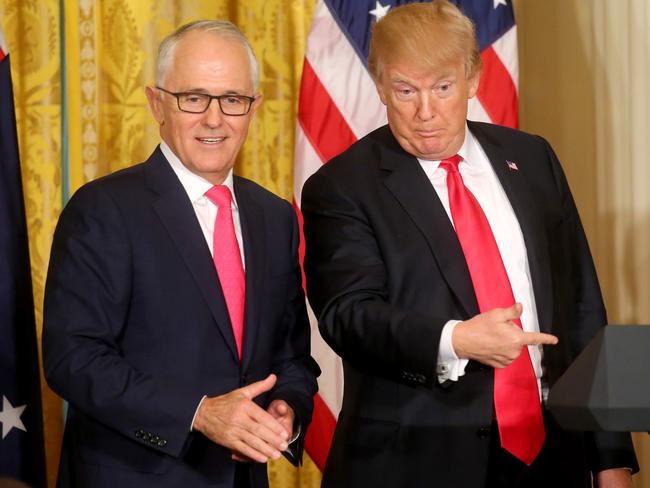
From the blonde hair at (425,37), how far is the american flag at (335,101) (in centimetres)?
129

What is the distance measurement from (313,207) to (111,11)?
5.84ft

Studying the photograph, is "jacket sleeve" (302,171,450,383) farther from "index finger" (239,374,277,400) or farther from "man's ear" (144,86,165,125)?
"man's ear" (144,86,165,125)

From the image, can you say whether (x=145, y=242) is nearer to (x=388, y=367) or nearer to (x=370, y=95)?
(x=388, y=367)

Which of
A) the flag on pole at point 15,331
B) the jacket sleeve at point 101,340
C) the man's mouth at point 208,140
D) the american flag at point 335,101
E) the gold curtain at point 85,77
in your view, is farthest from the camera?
the gold curtain at point 85,77

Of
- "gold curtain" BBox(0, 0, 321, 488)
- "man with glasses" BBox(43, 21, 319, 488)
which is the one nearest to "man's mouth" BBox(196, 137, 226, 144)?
"man with glasses" BBox(43, 21, 319, 488)

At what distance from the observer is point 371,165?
239 cm

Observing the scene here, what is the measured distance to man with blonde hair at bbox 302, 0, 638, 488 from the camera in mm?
2215

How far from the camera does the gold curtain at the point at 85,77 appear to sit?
3742 mm

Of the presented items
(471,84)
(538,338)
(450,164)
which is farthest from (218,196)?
Answer: (538,338)

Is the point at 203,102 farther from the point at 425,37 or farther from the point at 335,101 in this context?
the point at 335,101

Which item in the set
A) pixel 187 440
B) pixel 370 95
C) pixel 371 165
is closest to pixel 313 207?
pixel 371 165

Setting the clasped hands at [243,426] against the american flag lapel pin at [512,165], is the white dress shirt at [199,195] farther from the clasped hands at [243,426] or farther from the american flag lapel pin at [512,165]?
the american flag lapel pin at [512,165]

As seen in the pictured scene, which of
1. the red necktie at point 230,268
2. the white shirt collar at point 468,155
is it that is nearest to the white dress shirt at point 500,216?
the white shirt collar at point 468,155

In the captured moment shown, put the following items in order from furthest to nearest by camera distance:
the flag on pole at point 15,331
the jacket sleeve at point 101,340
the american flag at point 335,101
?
the american flag at point 335,101
the flag on pole at point 15,331
the jacket sleeve at point 101,340
